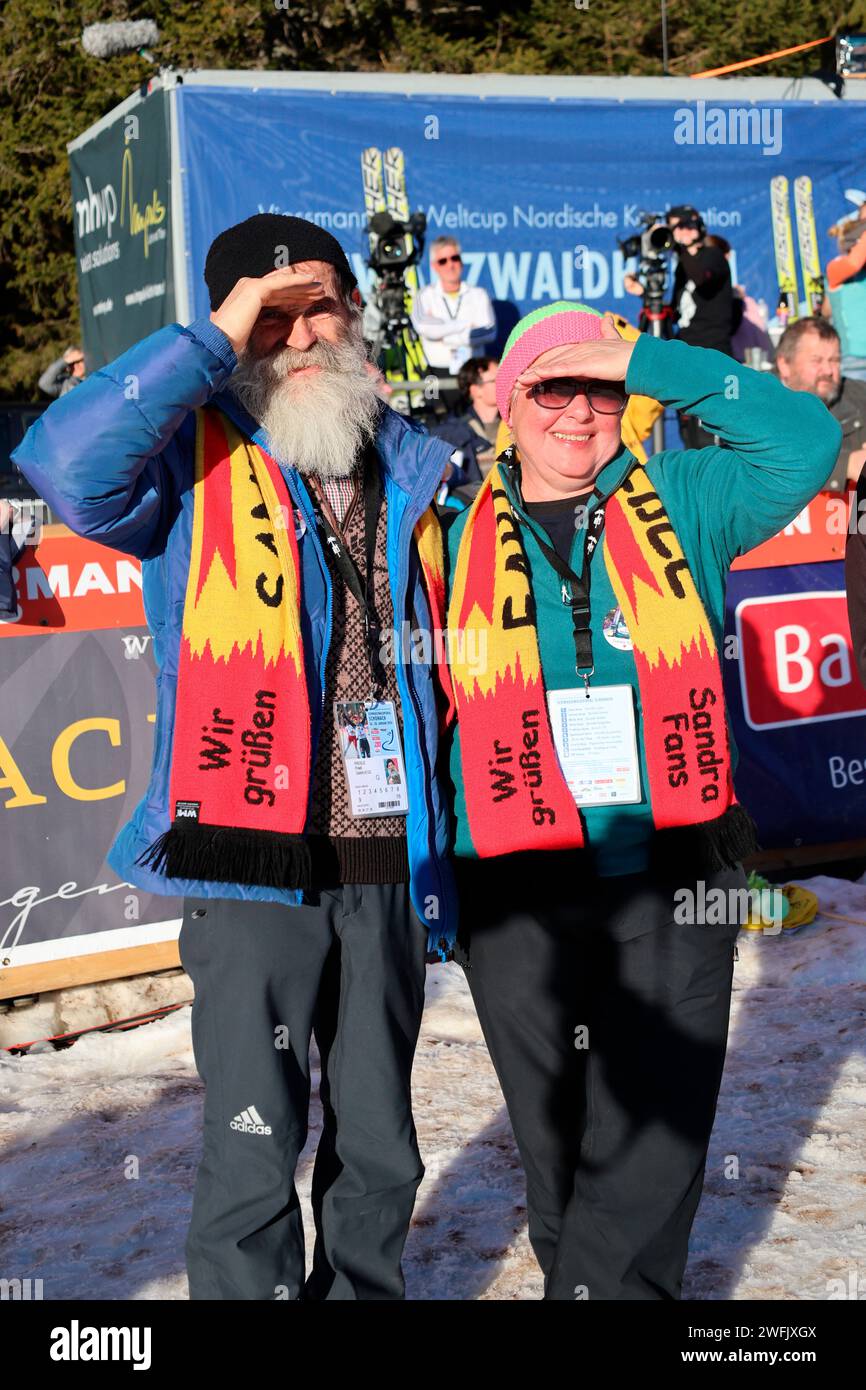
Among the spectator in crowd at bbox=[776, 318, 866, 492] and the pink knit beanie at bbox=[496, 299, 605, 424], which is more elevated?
the spectator in crowd at bbox=[776, 318, 866, 492]

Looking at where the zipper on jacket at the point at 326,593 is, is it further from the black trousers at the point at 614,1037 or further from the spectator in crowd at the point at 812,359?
the spectator in crowd at the point at 812,359

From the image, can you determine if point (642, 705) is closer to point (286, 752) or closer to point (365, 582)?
point (365, 582)

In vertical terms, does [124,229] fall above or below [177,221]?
above

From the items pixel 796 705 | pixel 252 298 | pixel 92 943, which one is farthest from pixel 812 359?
pixel 252 298

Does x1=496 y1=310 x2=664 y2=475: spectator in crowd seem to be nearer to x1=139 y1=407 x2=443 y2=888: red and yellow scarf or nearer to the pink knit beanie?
the pink knit beanie

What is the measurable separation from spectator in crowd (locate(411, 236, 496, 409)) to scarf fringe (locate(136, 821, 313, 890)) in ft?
24.6

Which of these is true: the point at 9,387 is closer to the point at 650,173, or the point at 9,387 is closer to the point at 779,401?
the point at 650,173

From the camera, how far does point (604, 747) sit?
2641 mm

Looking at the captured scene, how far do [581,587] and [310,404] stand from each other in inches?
23.5

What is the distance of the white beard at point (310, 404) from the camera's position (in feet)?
8.49

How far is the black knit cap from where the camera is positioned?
8.24 ft

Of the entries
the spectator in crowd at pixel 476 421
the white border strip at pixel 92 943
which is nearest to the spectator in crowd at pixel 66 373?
the spectator in crowd at pixel 476 421

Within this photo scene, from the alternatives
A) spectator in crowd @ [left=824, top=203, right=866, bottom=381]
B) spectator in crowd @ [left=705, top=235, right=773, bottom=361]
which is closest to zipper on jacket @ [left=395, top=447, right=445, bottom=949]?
spectator in crowd @ [left=824, top=203, right=866, bottom=381]
